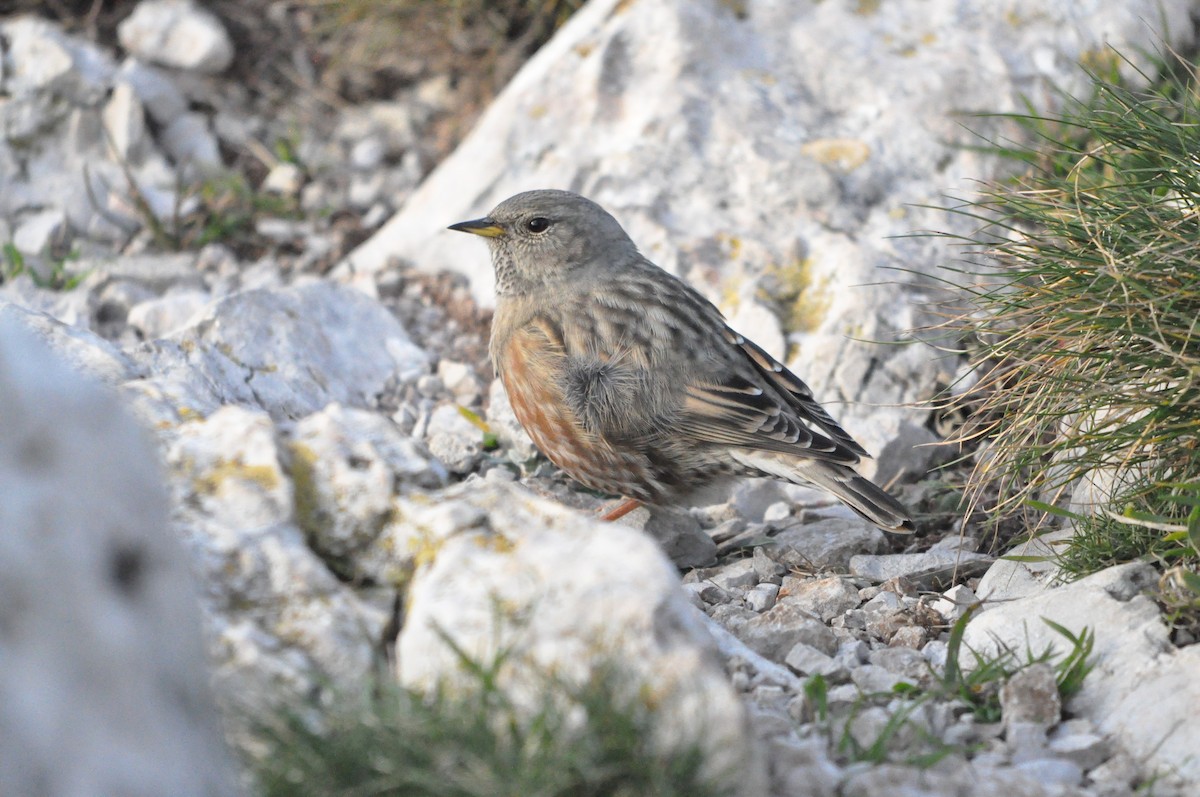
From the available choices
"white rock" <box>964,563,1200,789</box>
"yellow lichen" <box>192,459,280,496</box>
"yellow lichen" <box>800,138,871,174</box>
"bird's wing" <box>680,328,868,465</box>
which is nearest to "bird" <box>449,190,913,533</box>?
"bird's wing" <box>680,328,868,465</box>

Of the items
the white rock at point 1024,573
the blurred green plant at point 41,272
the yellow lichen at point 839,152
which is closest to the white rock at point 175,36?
the blurred green plant at point 41,272

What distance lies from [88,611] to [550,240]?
3.72 m

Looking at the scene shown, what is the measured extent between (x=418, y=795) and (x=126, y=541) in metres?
0.72

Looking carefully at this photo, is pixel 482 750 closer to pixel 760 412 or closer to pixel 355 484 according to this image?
pixel 355 484

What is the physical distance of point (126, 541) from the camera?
2133 millimetres

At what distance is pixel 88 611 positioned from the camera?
6.75 feet

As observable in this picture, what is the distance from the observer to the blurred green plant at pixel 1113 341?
142 inches

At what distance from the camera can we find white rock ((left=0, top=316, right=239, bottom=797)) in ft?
6.55

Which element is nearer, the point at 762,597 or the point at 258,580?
the point at 258,580

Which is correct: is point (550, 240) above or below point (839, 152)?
below

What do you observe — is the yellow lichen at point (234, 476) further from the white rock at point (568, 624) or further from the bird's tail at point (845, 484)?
the bird's tail at point (845, 484)

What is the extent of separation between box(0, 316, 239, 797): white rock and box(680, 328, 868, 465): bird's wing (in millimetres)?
2922

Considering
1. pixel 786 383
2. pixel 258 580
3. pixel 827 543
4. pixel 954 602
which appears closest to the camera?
pixel 258 580

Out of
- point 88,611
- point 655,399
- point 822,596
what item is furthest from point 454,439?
point 88,611
